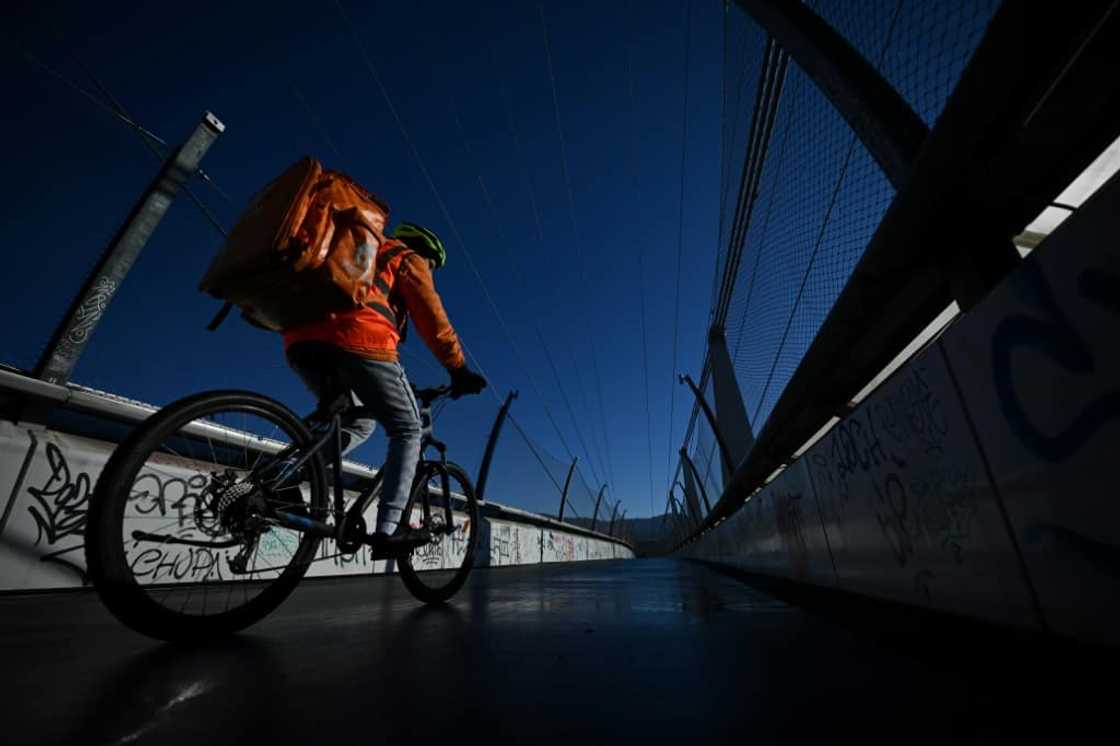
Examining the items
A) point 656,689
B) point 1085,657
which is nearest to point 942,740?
point 656,689

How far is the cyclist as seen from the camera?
78.1 inches

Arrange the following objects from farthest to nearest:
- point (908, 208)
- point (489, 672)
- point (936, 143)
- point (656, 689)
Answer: point (908, 208)
point (936, 143)
point (489, 672)
point (656, 689)

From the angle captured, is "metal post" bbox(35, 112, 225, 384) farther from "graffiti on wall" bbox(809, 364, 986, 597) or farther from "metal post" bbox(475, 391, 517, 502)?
"metal post" bbox(475, 391, 517, 502)

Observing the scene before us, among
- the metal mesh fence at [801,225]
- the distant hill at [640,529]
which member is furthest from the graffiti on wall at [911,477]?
the distant hill at [640,529]

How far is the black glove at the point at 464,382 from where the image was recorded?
2650 mm

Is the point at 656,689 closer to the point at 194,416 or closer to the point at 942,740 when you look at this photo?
the point at 942,740

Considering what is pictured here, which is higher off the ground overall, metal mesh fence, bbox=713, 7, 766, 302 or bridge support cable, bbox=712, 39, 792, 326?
metal mesh fence, bbox=713, 7, 766, 302

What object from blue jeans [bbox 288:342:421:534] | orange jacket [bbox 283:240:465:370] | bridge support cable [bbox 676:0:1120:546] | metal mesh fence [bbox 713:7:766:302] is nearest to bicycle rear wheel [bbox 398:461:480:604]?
blue jeans [bbox 288:342:421:534]

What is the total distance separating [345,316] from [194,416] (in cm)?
67

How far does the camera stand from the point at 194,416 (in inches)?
63.7

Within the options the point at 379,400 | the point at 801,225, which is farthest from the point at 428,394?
the point at 801,225

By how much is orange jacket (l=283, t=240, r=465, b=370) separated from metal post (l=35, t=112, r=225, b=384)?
2502 millimetres

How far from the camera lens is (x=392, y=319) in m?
2.16

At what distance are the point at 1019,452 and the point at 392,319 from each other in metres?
2.22
